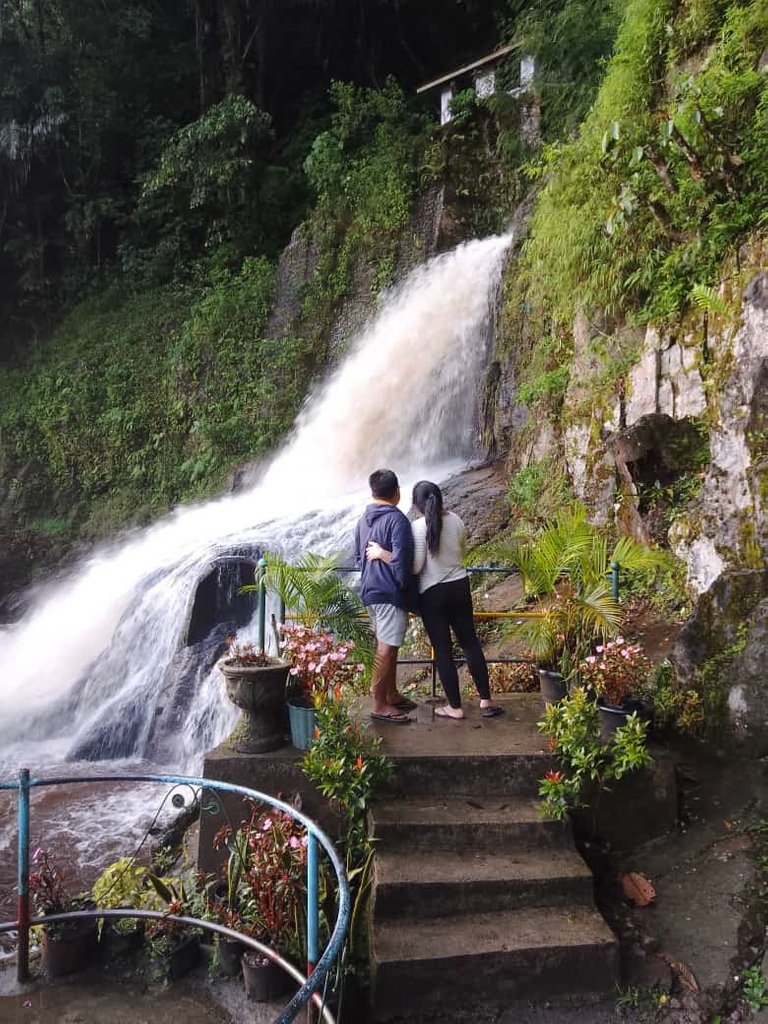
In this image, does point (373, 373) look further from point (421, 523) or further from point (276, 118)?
point (276, 118)

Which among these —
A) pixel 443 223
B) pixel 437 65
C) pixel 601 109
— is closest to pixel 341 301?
pixel 443 223

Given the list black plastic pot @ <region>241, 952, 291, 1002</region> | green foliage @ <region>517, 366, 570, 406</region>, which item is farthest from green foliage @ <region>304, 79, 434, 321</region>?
black plastic pot @ <region>241, 952, 291, 1002</region>

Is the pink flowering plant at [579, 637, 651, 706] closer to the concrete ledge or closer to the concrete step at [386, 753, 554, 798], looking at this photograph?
the concrete step at [386, 753, 554, 798]

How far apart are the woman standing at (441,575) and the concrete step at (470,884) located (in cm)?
117

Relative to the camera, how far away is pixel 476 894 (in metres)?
3.68

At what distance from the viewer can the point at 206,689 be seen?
8.22 metres

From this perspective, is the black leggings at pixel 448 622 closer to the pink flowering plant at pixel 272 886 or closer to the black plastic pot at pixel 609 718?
the black plastic pot at pixel 609 718

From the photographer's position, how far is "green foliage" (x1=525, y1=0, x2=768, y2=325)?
6520 millimetres

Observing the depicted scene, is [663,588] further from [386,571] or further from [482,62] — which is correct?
[482,62]

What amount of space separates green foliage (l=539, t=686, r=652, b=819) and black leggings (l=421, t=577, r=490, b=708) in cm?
68

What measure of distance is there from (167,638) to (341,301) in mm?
8980

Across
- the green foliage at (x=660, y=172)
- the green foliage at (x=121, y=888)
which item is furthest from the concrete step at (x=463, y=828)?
the green foliage at (x=660, y=172)

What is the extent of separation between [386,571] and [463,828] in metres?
1.49

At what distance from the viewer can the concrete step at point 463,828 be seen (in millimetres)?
3924
